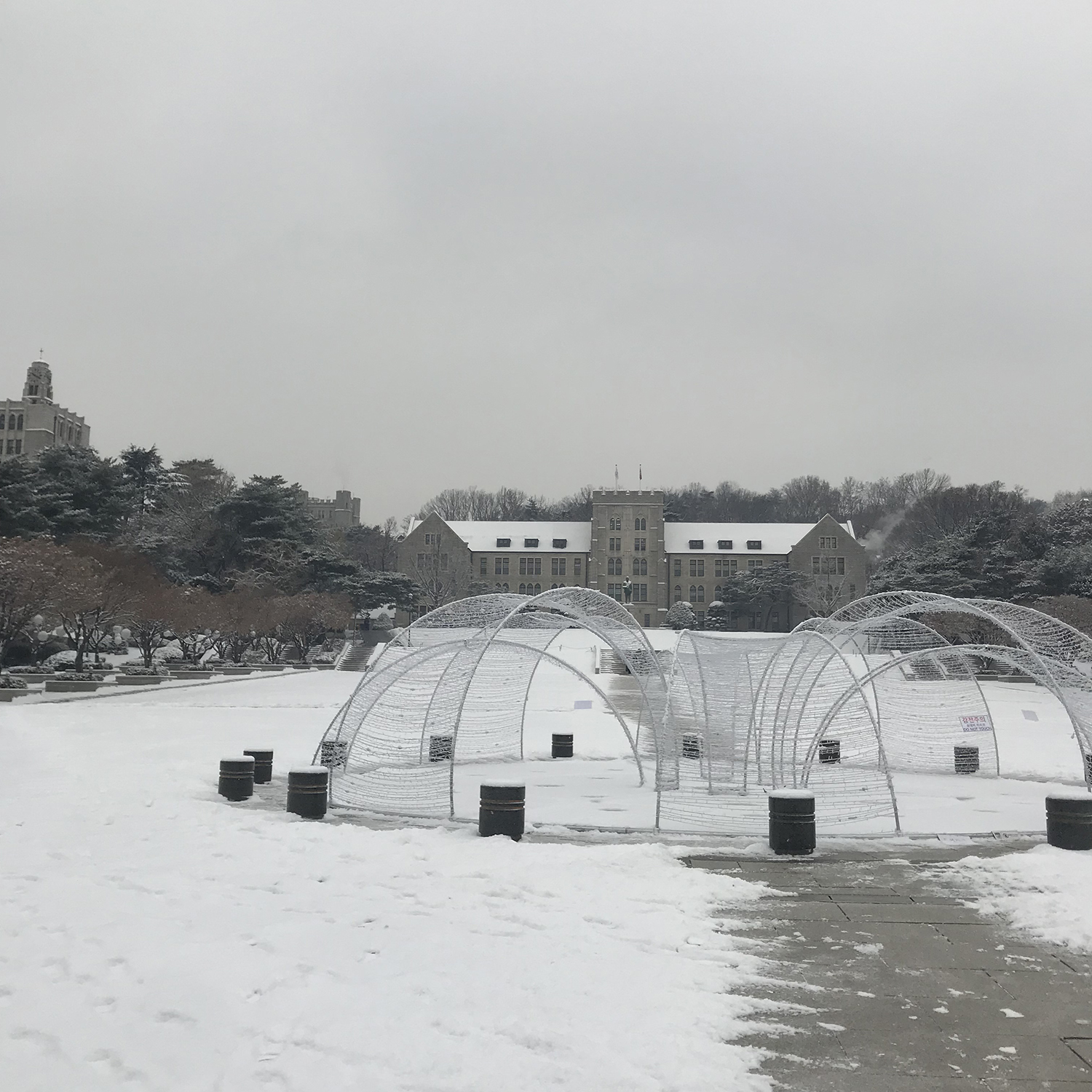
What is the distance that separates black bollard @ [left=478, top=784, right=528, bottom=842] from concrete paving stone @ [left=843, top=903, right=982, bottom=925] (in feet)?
11.8

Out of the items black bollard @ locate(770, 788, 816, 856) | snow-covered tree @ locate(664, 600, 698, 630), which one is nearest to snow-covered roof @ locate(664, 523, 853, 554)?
snow-covered tree @ locate(664, 600, 698, 630)

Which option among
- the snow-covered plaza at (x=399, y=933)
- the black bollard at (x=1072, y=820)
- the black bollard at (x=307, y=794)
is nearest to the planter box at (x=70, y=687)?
the snow-covered plaza at (x=399, y=933)

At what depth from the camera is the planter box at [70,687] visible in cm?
2770

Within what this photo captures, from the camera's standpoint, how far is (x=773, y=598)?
77.6m

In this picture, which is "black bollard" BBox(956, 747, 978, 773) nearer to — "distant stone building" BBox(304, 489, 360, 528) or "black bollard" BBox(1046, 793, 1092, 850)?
"black bollard" BBox(1046, 793, 1092, 850)

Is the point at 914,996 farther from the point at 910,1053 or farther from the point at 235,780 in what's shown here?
the point at 235,780

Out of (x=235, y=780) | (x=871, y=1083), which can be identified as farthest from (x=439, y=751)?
(x=871, y=1083)

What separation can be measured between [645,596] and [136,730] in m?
66.9

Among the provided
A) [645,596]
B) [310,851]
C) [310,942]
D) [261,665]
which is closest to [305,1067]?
[310,942]

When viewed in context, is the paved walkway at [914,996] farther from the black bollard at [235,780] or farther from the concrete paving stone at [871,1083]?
the black bollard at [235,780]

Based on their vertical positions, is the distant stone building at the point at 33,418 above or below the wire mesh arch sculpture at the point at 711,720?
above

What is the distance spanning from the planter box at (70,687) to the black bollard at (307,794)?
18813 mm

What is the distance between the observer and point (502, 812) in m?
10.5

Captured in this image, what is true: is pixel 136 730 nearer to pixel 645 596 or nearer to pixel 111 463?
pixel 111 463
